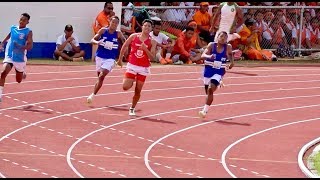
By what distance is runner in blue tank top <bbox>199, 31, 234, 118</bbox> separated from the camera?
1839 cm

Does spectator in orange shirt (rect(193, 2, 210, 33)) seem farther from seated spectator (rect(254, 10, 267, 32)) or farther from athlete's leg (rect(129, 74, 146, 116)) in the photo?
athlete's leg (rect(129, 74, 146, 116))

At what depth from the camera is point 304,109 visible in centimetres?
2012

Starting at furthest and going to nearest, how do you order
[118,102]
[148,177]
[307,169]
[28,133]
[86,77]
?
[86,77] → [118,102] → [28,133] → [307,169] → [148,177]

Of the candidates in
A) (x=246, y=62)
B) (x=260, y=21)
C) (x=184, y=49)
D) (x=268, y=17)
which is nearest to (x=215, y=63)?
(x=184, y=49)

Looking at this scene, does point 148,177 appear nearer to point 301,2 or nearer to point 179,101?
point 179,101

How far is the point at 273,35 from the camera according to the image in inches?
1058

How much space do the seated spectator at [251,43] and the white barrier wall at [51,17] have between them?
3740 millimetres

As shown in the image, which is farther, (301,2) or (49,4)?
(301,2)

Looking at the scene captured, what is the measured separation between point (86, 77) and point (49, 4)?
3324mm

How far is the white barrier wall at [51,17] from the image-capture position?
2489 cm

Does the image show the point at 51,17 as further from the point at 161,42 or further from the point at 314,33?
the point at 314,33

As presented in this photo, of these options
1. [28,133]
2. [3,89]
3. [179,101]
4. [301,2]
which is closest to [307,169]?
[28,133]

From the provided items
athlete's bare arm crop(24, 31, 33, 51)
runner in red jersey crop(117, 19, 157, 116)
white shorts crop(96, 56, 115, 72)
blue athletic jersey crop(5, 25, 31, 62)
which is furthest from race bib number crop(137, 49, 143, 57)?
blue athletic jersey crop(5, 25, 31, 62)

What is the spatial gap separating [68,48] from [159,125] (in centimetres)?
755
